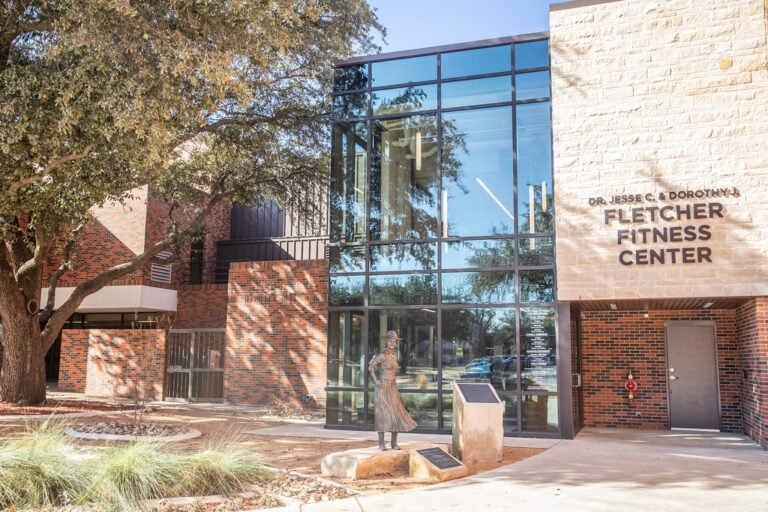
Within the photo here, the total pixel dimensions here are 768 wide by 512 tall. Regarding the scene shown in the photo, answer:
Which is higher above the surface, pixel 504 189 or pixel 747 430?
pixel 504 189

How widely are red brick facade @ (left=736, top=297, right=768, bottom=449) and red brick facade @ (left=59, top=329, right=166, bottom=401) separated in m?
14.9

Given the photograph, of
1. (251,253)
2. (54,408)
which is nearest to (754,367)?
(54,408)

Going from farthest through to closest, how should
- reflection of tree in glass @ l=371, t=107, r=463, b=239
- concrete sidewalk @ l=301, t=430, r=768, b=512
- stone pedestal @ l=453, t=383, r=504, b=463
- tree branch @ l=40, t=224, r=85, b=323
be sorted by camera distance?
1. tree branch @ l=40, t=224, r=85, b=323
2. reflection of tree in glass @ l=371, t=107, r=463, b=239
3. stone pedestal @ l=453, t=383, r=504, b=463
4. concrete sidewalk @ l=301, t=430, r=768, b=512

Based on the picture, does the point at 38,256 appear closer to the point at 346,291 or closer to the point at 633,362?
the point at 346,291

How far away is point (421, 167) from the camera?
13.7 metres

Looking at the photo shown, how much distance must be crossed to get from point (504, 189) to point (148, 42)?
6723 mm

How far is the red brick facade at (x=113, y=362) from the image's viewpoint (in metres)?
20.0

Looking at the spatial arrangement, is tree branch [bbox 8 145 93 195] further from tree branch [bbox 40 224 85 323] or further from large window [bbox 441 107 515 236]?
large window [bbox 441 107 515 236]

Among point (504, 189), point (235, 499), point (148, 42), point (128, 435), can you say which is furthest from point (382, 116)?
point (235, 499)

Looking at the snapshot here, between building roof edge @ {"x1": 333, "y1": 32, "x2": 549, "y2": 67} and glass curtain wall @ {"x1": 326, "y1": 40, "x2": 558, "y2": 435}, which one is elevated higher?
building roof edge @ {"x1": 333, "y1": 32, "x2": 549, "y2": 67}

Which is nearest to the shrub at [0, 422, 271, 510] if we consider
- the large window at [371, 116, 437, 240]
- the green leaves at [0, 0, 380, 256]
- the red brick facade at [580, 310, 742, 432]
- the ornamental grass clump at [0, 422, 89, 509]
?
the ornamental grass clump at [0, 422, 89, 509]

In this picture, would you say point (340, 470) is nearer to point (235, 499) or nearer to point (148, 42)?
point (235, 499)

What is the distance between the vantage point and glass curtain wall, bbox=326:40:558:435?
12492 mm

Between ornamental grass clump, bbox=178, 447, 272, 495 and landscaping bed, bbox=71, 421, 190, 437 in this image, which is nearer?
Result: ornamental grass clump, bbox=178, 447, 272, 495
